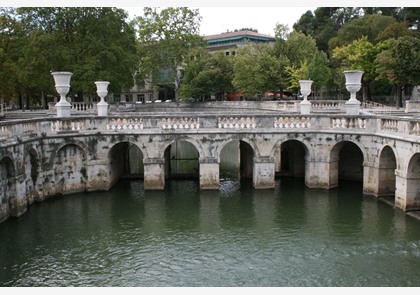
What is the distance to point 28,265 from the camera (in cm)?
1506

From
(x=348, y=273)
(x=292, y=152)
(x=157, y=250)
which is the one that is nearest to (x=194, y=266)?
(x=157, y=250)

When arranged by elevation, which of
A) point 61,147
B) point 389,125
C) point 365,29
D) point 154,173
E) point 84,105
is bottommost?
point 154,173

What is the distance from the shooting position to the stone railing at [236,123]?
23547 millimetres

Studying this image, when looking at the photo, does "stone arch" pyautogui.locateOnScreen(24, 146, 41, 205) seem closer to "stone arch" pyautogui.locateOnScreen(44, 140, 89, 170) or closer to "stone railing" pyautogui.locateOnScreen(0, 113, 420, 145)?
"stone arch" pyautogui.locateOnScreen(44, 140, 89, 170)

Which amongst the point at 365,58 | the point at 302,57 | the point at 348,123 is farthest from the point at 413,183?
the point at 302,57

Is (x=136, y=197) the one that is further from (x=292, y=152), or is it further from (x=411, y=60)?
(x=411, y=60)

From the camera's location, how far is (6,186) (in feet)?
62.2

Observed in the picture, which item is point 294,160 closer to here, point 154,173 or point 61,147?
point 154,173

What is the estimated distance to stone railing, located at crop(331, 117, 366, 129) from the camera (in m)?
22.5

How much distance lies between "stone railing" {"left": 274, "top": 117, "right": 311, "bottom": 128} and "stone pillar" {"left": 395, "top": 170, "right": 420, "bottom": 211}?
17.8 feet

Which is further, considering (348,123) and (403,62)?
(403,62)

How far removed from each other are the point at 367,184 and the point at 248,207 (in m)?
6.07

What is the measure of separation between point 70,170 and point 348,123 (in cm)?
1417

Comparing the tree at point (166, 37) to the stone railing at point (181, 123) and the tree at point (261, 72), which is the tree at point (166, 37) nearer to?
the tree at point (261, 72)
